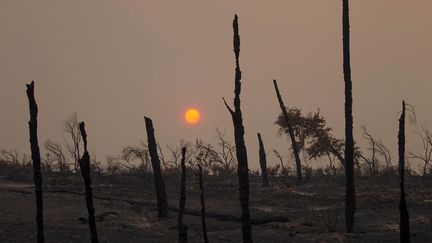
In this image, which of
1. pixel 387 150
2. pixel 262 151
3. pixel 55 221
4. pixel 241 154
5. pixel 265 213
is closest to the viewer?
pixel 241 154

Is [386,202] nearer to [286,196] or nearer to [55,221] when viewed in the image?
[286,196]

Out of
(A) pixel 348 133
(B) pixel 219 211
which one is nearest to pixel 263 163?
(B) pixel 219 211

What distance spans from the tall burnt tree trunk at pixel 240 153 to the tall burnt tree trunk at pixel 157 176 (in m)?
7.69

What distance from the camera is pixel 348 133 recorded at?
63.4ft

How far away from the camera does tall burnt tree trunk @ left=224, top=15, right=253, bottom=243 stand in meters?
14.5

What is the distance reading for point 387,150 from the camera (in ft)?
143

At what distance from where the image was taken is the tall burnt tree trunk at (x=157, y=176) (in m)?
22.2

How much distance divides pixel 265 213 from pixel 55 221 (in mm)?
8982

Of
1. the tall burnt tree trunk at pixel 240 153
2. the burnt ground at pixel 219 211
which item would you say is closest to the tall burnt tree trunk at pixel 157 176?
the burnt ground at pixel 219 211

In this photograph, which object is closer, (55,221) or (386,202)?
(55,221)

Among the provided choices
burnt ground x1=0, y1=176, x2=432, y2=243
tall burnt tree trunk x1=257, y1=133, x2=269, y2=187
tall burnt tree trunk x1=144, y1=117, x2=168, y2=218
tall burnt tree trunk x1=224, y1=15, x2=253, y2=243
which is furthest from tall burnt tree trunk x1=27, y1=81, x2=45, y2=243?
tall burnt tree trunk x1=257, y1=133, x2=269, y2=187

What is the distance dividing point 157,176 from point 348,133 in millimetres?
8509

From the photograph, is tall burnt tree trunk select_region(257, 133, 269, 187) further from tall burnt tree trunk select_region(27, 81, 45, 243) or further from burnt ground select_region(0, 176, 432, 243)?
tall burnt tree trunk select_region(27, 81, 45, 243)

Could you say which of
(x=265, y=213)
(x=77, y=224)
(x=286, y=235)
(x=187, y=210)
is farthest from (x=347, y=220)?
(x=77, y=224)
